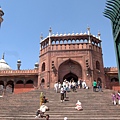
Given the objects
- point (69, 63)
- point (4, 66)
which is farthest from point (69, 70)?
point (4, 66)

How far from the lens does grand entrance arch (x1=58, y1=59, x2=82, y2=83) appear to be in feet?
72.9

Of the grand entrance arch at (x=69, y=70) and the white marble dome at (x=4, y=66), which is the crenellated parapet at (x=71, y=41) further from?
the white marble dome at (x=4, y=66)

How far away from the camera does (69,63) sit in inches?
899

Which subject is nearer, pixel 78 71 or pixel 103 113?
pixel 103 113

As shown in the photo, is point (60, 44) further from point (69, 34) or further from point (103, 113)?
point (103, 113)

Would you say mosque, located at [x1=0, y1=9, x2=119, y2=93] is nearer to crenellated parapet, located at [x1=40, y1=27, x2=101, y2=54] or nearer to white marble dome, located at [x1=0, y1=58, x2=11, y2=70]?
crenellated parapet, located at [x1=40, y1=27, x2=101, y2=54]

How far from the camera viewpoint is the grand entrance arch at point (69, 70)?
2223 cm

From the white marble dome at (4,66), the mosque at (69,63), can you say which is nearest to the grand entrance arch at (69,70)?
the mosque at (69,63)

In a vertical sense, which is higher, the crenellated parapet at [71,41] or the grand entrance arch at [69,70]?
the crenellated parapet at [71,41]

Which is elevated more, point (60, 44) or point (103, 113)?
point (60, 44)

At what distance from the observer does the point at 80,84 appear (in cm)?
1819

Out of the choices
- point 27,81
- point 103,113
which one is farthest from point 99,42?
point 103,113

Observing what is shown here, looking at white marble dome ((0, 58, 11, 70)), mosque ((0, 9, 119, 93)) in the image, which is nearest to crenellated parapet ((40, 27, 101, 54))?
mosque ((0, 9, 119, 93))

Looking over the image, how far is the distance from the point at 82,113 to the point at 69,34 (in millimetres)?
16399
